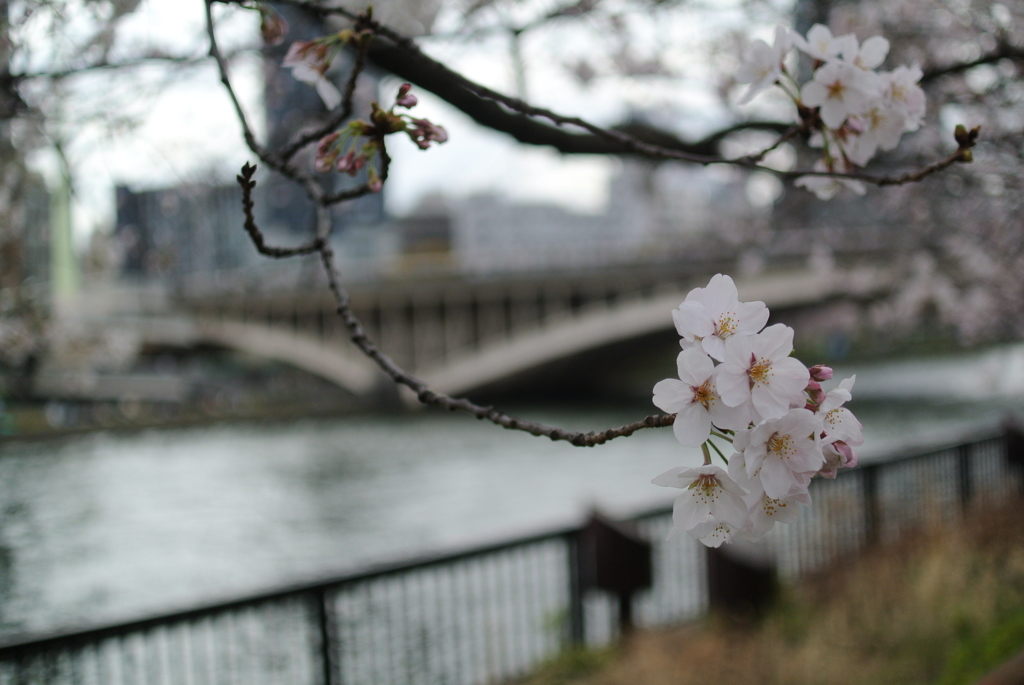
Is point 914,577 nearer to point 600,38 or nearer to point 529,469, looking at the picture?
point 600,38

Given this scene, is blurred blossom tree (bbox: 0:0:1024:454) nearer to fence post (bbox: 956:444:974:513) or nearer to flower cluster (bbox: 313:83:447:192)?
flower cluster (bbox: 313:83:447:192)

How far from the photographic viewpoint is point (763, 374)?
0.99 meters

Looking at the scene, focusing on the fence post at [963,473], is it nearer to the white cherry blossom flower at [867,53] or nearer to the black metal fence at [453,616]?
the black metal fence at [453,616]

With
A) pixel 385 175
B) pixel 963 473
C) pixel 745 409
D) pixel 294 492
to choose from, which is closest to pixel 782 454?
pixel 745 409

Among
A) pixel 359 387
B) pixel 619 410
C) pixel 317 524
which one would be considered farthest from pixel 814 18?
pixel 359 387

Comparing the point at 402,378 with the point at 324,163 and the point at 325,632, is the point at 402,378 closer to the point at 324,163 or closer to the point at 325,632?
the point at 324,163

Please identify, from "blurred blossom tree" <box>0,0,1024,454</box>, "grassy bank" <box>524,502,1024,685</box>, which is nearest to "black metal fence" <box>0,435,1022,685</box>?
"grassy bank" <box>524,502,1024,685</box>

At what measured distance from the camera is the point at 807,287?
1808cm

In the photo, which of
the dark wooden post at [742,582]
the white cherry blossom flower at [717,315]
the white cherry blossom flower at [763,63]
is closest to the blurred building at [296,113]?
the white cherry blossom flower at [763,63]

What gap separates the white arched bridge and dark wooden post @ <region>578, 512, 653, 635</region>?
15229 millimetres

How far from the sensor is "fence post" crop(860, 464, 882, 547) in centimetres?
635

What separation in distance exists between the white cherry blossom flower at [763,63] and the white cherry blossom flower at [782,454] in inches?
33.0

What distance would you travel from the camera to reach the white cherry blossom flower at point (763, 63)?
1539 mm

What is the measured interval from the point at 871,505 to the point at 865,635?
230cm
